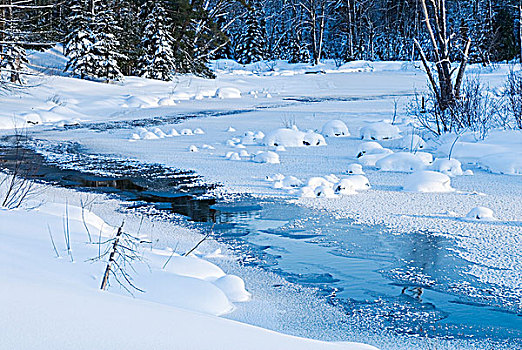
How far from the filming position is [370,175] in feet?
26.4

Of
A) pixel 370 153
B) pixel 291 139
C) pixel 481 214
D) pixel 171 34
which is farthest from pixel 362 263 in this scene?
pixel 171 34

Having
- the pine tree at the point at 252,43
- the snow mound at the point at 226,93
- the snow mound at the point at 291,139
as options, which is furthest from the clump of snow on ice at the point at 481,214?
the pine tree at the point at 252,43

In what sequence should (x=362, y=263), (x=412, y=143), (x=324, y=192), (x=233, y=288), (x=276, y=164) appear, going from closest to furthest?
(x=233, y=288)
(x=362, y=263)
(x=324, y=192)
(x=276, y=164)
(x=412, y=143)

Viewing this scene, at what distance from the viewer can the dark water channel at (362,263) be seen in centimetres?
344

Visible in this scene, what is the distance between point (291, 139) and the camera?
36.2 feet

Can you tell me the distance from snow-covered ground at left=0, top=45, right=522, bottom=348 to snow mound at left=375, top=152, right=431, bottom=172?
20 millimetres

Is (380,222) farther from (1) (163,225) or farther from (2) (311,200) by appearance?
(1) (163,225)

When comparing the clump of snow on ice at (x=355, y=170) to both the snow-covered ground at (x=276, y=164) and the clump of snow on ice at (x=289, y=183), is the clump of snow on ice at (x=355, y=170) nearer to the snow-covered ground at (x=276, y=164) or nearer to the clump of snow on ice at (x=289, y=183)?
the snow-covered ground at (x=276, y=164)

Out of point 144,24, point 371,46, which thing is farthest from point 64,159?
point 371,46

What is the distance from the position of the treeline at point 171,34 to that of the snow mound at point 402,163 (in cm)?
454

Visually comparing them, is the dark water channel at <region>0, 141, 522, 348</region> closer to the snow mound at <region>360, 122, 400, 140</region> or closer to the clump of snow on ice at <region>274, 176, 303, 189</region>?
the clump of snow on ice at <region>274, 176, 303, 189</region>

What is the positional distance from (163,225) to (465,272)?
2674mm

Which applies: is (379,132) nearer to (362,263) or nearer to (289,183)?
(289,183)

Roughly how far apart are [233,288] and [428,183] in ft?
12.8
